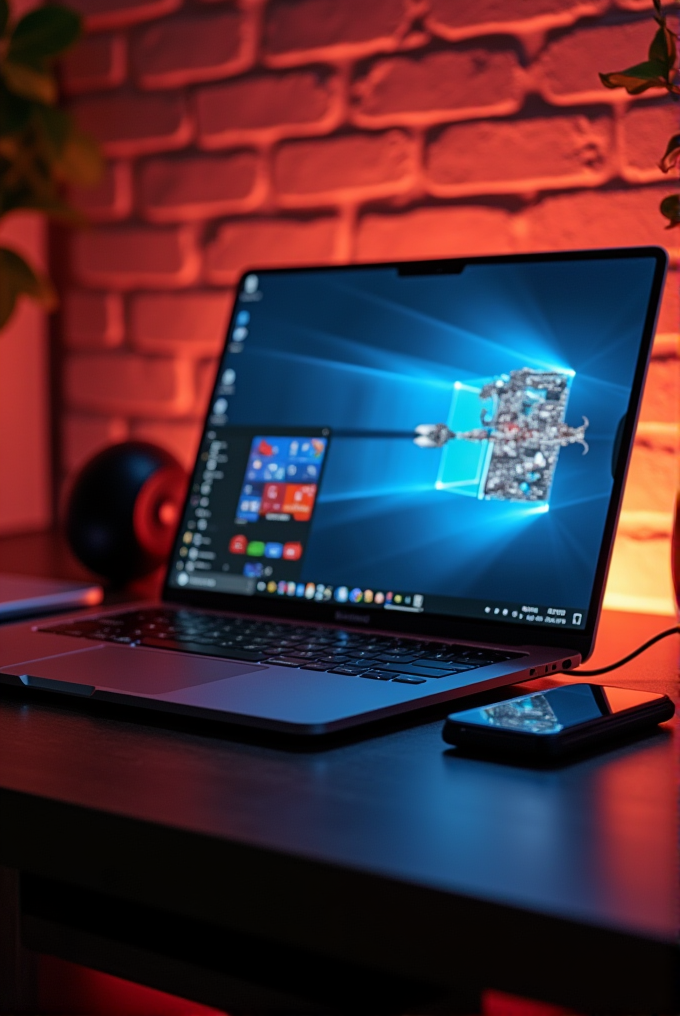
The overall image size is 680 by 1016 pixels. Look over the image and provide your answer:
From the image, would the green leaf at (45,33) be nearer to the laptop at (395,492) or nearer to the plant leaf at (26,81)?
the plant leaf at (26,81)

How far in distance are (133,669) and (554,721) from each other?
0.29 m

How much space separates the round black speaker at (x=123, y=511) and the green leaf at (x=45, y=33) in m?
0.52

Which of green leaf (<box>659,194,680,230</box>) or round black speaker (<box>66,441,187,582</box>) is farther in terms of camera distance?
round black speaker (<box>66,441,187,582</box>)

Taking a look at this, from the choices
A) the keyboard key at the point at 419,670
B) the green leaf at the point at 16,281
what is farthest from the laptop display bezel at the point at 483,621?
the green leaf at the point at 16,281

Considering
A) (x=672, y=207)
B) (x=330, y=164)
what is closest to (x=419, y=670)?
(x=672, y=207)

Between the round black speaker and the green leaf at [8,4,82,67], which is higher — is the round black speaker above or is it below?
below

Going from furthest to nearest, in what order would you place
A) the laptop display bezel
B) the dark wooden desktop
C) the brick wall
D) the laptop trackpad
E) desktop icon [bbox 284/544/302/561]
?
1. the brick wall
2. desktop icon [bbox 284/544/302/561]
3. the laptop display bezel
4. the laptop trackpad
5. the dark wooden desktop

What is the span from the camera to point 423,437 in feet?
3.18

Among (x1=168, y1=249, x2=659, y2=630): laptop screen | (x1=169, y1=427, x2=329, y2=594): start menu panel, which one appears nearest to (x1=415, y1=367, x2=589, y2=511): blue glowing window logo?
(x1=168, y1=249, x2=659, y2=630): laptop screen

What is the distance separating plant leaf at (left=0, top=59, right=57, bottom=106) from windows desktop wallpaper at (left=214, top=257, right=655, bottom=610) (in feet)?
1.77

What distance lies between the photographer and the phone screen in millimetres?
615

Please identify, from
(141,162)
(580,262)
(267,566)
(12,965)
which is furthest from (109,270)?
(12,965)

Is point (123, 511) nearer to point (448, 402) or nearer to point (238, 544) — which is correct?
point (238, 544)

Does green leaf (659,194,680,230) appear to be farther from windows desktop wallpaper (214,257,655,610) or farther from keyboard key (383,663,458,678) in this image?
keyboard key (383,663,458,678)
